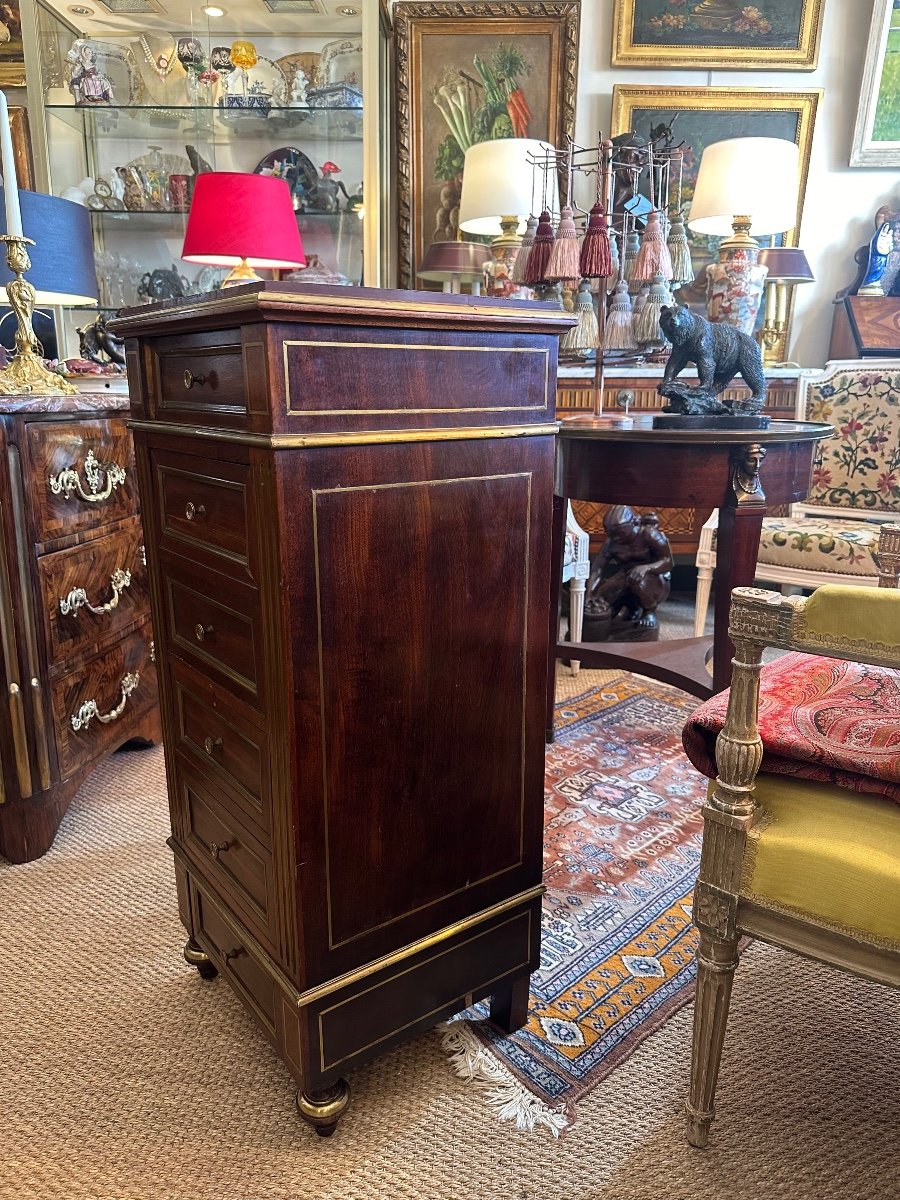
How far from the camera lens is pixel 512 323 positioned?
3.55ft

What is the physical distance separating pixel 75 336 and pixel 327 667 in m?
3.26

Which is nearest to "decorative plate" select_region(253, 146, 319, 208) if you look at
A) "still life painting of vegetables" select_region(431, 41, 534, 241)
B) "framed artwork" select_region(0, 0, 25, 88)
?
"still life painting of vegetables" select_region(431, 41, 534, 241)

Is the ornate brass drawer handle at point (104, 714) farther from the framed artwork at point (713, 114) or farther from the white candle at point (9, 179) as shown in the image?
the framed artwork at point (713, 114)

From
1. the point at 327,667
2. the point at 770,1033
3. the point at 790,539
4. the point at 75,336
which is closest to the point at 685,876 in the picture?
the point at 770,1033

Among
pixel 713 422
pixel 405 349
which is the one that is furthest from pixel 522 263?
pixel 405 349

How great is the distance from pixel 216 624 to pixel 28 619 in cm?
92

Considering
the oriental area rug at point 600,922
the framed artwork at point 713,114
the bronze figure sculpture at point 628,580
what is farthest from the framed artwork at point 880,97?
the oriental area rug at point 600,922

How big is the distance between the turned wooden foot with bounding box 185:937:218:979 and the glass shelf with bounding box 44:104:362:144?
3.29 m

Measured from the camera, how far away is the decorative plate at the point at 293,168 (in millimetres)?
3506

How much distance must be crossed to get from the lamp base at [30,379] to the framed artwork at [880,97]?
365cm

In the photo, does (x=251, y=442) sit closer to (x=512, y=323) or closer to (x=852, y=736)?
(x=512, y=323)

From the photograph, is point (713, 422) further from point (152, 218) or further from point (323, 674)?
point (152, 218)

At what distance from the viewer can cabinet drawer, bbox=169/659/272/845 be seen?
1112mm

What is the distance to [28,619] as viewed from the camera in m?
1.83
